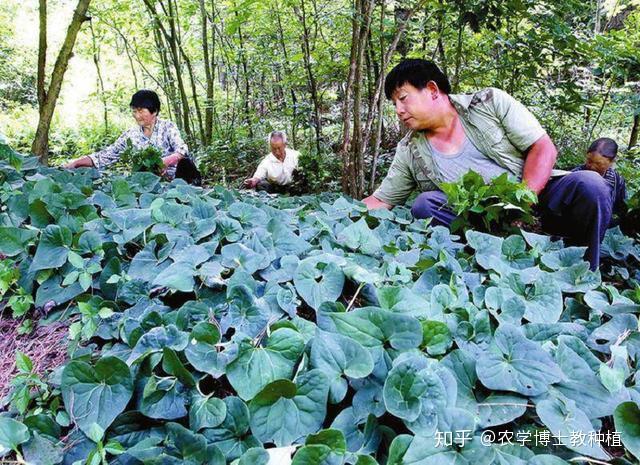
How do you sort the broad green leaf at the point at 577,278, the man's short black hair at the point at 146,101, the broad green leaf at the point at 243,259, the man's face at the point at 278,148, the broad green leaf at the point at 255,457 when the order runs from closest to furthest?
the broad green leaf at the point at 255,457
the broad green leaf at the point at 243,259
the broad green leaf at the point at 577,278
the man's short black hair at the point at 146,101
the man's face at the point at 278,148

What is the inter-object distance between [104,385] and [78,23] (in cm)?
323

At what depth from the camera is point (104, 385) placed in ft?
3.67

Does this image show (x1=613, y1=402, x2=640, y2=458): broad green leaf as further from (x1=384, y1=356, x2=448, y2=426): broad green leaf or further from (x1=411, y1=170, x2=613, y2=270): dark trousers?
(x1=411, y1=170, x2=613, y2=270): dark trousers

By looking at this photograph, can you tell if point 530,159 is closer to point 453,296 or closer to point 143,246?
point 453,296

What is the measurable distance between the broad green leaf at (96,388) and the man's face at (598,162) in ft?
15.8

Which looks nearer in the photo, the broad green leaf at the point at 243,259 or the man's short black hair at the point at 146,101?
the broad green leaf at the point at 243,259

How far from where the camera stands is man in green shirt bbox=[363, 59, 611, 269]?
99.4 inches

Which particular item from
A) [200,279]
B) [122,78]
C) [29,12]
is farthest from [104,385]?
[29,12]

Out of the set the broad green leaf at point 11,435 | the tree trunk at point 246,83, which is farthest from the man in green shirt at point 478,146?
the tree trunk at point 246,83

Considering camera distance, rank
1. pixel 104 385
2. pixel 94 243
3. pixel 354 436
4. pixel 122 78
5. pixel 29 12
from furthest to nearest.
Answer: pixel 29 12 → pixel 122 78 → pixel 94 243 → pixel 104 385 → pixel 354 436

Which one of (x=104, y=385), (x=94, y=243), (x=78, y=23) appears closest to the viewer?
(x=104, y=385)

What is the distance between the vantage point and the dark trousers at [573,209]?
239 centimetres

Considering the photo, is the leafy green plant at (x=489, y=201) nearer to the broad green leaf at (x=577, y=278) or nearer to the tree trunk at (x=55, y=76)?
the broad green leaf at (x=577, y=278)

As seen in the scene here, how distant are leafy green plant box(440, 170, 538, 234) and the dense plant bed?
0.50 m
